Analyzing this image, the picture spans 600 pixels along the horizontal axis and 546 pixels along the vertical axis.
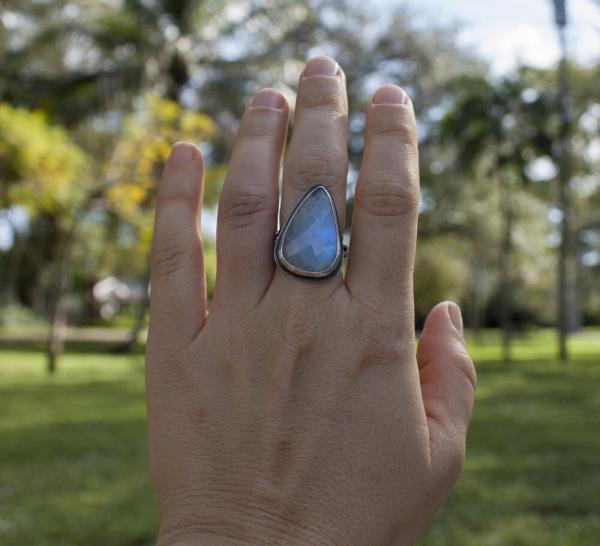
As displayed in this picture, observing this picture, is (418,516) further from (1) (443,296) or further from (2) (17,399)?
(1) (443,296)

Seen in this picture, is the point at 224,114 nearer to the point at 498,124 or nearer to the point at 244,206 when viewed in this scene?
the point at 498,124

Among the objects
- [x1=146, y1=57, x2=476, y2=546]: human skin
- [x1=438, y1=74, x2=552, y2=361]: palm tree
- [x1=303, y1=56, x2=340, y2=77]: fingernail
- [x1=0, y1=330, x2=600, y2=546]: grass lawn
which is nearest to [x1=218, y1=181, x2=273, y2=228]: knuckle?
[x1=146, y1=57, x2=476, y2=546]: human skin

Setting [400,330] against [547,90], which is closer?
[400,330]

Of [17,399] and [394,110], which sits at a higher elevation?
[394,110]

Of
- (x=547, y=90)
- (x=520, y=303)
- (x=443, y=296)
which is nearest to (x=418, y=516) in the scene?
(x=547, y=90)

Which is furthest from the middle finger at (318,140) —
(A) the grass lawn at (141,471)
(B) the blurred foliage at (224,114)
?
(B) the blurred foliage at (224,114)

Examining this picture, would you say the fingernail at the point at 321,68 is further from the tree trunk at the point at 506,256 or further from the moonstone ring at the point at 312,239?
the tree trunk at the point at 506,256
